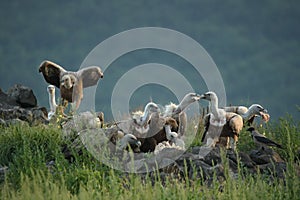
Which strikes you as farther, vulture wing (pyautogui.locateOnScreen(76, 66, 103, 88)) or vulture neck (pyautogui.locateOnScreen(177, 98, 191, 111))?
vulture wing (pyautogui.locateOnScreen(76, 66, 103, 88))

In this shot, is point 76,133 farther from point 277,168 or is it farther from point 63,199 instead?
point 63,199

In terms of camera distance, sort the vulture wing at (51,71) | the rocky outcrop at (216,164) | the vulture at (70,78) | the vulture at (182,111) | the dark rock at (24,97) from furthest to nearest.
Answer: the dark rock at (24,97) → the vulture wing at (51,71) → the vulture at (70,78) → the vulture at (182,111) → the rocky outcrop at (216,164)

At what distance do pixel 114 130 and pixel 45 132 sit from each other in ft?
5.63

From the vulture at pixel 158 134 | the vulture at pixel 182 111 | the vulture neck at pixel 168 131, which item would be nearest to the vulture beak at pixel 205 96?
the vulture at pixel 182 111

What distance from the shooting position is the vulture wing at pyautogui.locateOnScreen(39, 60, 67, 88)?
15391mm

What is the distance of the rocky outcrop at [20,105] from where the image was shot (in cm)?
1673

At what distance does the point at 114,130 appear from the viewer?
35.7ft

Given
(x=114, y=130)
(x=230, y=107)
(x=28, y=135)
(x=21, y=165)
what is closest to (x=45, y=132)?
(x=28, y=135)

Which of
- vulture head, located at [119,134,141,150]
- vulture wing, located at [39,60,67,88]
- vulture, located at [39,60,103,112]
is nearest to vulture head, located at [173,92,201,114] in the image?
vulture head, located at [119,134,141,150]

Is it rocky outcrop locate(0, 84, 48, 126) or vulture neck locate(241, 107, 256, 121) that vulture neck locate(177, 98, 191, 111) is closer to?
vulture neck locate(241, 107, 256, 121)

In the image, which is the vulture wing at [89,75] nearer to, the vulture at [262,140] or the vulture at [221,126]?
the vulture at [221,126]

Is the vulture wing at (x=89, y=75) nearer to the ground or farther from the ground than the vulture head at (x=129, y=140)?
farther from the ground

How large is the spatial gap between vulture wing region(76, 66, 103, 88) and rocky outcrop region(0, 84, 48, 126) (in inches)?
73.6

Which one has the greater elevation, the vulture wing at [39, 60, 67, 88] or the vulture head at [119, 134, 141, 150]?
the vulture wing at [39, 60, 67, 88]
